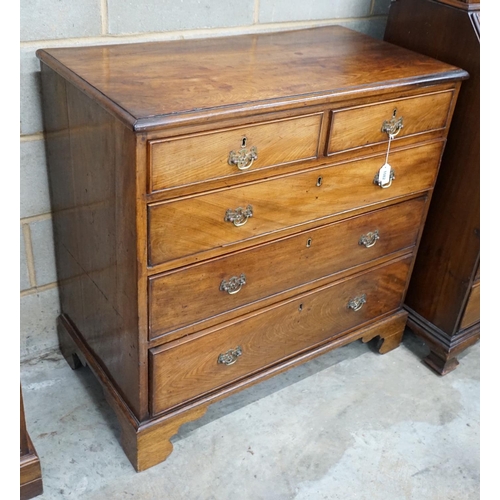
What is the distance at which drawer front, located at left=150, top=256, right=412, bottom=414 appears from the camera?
163 cm

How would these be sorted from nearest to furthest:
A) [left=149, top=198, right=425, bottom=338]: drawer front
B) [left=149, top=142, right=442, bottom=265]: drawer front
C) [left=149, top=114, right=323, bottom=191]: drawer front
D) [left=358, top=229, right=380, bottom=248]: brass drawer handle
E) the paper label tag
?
[left=149, top=114, right=323, bottom=191]: drawer front < [left=149, top=142, right=442, bottom=265]: drawer front < [left=149, top=198, right=425, bottom=338]: drawer front < the paper label tag < [left=358, top=229, right=380, bottom=248]: brass drawer handle

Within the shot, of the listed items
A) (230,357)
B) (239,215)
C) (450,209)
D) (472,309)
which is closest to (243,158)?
(239,215)

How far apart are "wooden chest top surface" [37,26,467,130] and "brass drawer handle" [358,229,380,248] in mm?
484

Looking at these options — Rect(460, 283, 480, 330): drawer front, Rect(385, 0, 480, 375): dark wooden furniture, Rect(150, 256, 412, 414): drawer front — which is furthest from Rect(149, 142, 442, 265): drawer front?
Rect(460, 283, 480, 330): drawer front

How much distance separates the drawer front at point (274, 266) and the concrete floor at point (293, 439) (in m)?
0.46

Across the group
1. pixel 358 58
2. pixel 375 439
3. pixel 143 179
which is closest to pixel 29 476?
pixel 143 179

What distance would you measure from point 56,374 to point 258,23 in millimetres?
1370

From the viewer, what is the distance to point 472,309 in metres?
2.13

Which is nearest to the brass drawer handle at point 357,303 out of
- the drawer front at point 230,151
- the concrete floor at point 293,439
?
the concrete floor at point 293,439

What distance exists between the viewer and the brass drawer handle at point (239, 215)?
4.87 feet

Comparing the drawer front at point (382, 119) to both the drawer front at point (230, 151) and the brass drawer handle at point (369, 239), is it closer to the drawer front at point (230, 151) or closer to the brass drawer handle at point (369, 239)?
the drawer front at point (230, 151)

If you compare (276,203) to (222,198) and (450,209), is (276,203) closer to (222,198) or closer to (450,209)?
(222,198)

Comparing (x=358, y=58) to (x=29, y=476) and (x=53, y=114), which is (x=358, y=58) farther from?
(x=29, y=476)

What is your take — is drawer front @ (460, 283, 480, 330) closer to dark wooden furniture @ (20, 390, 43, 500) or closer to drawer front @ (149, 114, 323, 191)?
drawer front @ (149, 114, 323, 191)
